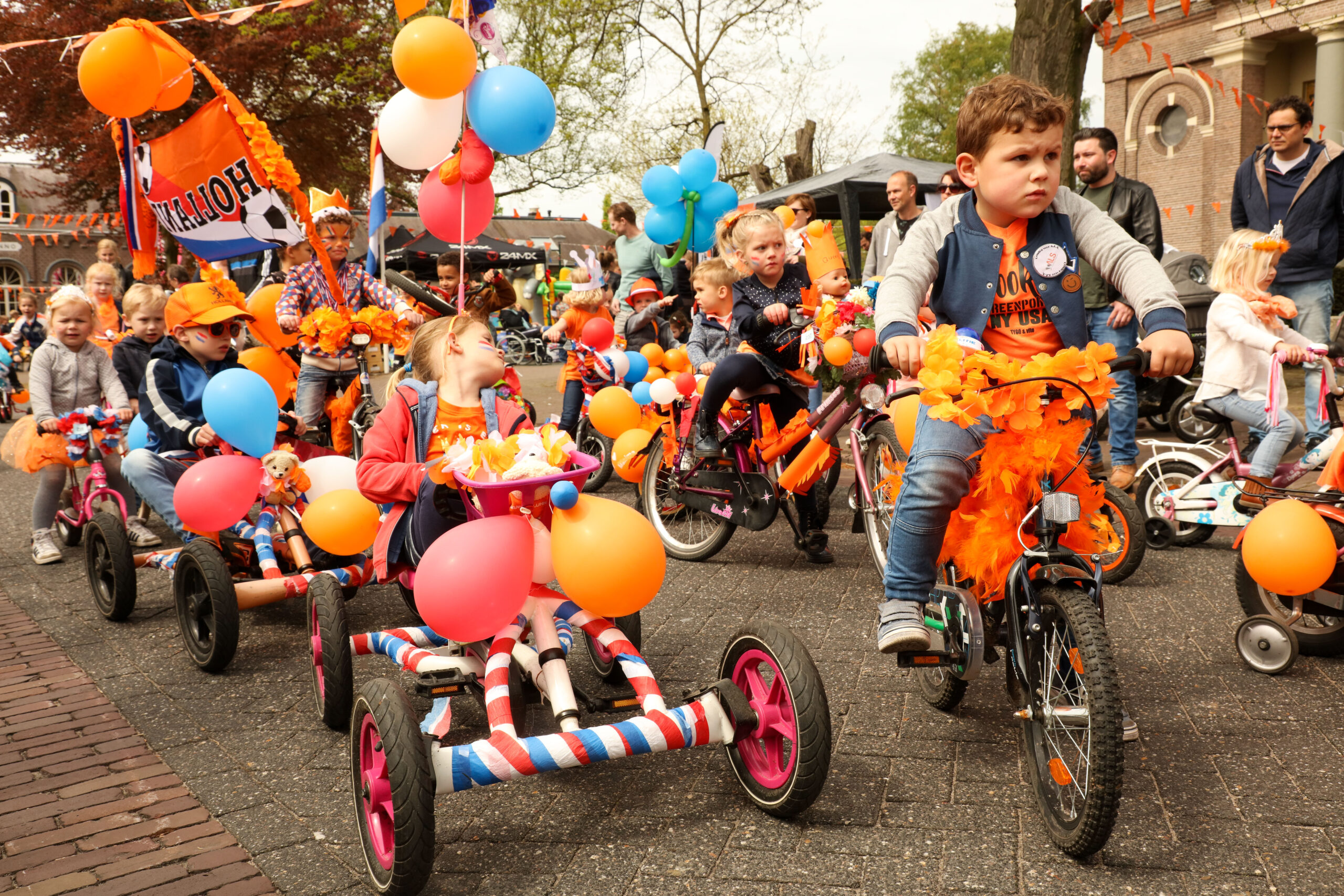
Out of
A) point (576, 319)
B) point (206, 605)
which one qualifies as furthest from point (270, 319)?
point (206, 605)

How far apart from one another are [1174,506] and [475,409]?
13.7 ft

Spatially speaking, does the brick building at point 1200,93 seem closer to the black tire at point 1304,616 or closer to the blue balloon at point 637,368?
the blue balloon at point 637,368

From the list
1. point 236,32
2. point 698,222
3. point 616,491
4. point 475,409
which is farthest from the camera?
point 236,32

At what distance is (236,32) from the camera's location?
2048 centimetres

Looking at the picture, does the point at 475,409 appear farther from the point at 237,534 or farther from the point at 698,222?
the point at 698,222

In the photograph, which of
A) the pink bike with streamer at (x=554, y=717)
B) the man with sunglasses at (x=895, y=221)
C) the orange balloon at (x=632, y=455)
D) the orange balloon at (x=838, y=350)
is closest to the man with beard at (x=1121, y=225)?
the man with sunglasses at (x=895, y=221)

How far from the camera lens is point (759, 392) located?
578cm

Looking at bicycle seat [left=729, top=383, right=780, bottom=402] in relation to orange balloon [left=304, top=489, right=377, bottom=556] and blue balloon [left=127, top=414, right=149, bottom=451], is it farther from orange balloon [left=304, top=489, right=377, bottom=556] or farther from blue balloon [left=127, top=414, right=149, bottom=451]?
blue balloon [left=127, top=414, right=149, bottom=451]

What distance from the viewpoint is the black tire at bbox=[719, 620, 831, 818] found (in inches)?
110

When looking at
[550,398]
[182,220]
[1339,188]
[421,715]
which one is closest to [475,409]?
[421,715]

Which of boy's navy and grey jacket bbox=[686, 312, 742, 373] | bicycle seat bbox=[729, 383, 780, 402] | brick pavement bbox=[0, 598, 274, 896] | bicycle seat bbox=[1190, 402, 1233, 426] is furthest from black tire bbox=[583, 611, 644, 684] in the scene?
bicycle seat bbox=[1190, 402, 1233, 426]

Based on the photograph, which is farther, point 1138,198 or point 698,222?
point 698,222

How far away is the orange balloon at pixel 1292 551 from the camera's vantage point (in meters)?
3.83

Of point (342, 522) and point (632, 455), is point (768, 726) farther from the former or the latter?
point (632, 455)
